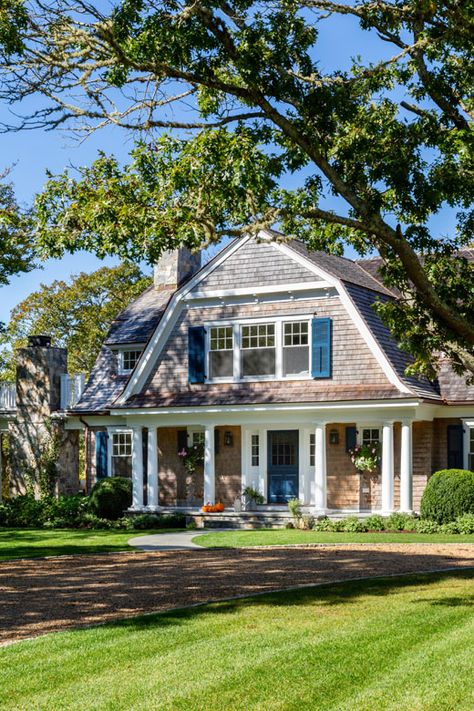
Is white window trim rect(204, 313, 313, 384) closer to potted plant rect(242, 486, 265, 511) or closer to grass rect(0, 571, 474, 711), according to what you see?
potted plant rect(242, 486, 265, 511)

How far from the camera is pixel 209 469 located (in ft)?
81.8

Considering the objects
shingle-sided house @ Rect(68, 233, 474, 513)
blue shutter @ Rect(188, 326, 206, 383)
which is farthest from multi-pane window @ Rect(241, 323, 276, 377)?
blue shutter @ Rect(188, 326, 206, 383)

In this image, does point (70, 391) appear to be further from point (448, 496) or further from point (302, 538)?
point (448, 496)

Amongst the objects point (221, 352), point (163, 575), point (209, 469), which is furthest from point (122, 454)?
point (163, 575)

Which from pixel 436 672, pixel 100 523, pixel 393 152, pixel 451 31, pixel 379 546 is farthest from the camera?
pixel 100 523

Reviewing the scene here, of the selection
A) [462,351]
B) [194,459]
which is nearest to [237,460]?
[194,459]

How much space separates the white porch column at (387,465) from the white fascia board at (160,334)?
6.72 metres

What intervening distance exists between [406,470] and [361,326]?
384 centimetres

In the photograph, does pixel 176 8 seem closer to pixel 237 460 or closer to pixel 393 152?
pixel 393 152

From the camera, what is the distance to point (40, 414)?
29500mm

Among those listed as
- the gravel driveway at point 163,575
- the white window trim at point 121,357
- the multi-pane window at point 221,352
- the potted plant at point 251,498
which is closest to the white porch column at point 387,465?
the potted plant at point 251,498

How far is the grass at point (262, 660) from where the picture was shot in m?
7.41

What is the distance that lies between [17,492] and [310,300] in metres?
11.7

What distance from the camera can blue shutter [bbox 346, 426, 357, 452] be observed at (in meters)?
24.2
